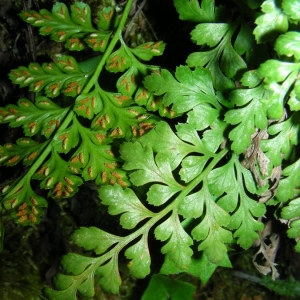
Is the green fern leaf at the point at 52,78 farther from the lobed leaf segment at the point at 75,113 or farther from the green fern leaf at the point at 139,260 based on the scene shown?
the green fern leaf at the point at 139,260

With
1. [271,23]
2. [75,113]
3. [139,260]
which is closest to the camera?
[271,23]

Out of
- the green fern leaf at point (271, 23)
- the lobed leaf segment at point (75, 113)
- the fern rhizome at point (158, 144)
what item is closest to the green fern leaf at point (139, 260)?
the fern rhizome at point (158, 144)

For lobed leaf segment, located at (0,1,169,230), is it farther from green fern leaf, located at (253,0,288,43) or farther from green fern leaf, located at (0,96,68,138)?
green fern leaf, located at (253,0,288,43)

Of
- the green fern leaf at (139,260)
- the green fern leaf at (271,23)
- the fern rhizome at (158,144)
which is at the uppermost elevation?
the green fern leaf at (271,23)

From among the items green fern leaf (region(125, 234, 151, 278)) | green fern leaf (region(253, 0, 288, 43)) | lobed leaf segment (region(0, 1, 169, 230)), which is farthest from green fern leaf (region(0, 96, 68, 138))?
green fern leaf (region(253, 0, 288, 43))

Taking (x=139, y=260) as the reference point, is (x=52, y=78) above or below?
above

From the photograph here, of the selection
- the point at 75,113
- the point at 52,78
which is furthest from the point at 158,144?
the point at 52,78

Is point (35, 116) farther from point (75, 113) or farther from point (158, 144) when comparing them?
point (158, 144)

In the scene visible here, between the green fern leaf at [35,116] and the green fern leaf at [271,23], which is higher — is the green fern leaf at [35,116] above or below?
below

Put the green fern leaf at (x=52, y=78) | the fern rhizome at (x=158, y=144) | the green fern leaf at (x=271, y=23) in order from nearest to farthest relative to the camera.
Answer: the green fern leaf at (x=271, y=23), the fern rhizome at (x=158, y=144), the green fern leaf at (x=52, y=78)
